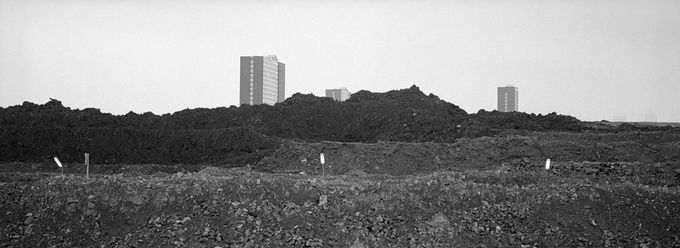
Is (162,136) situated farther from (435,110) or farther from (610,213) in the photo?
(610,213)

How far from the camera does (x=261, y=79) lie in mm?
43000

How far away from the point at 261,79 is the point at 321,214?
32687mm

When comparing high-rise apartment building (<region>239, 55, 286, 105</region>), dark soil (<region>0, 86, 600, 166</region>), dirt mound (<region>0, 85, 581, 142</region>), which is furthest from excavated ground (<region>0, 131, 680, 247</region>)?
high-rise apartment building (<region>239, 55, 286, 105</region>)

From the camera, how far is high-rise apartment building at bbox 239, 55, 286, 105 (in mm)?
42031

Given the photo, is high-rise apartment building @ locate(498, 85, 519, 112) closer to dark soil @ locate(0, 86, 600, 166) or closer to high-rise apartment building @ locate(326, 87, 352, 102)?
high-rise apartment building @ locate(326, 87, 352, 102)

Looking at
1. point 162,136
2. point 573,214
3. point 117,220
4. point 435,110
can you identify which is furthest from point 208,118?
point 573,214

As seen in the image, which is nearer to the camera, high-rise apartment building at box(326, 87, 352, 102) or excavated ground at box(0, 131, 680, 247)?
excavated ground at box(0, 131, 680, 247)

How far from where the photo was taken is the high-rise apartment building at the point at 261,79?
42.0m

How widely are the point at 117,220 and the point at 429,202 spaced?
5.91 m

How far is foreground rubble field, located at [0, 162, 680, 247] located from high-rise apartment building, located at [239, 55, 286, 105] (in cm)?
3002

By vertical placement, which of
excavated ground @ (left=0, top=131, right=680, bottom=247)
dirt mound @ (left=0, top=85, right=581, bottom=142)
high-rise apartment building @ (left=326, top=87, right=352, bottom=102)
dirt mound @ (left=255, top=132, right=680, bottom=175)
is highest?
high-rise apartment building @ (left=326, top=87, right=352, bottom=102)

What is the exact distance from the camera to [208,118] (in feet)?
92.0

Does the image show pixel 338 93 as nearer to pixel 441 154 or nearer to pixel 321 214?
pixel 441 154

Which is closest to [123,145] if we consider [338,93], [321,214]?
[321,214]
